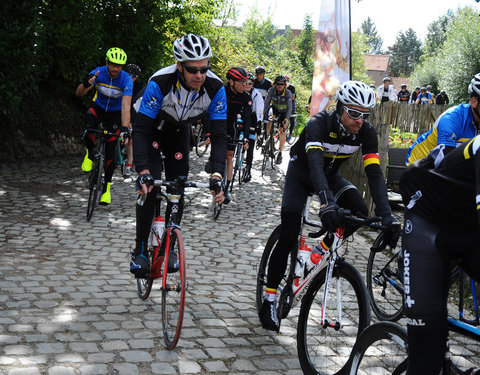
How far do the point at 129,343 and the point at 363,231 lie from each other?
614 centimetres

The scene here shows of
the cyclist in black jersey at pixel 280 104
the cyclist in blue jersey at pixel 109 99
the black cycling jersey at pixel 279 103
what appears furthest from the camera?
the black cycling jersey at pixel 279 103

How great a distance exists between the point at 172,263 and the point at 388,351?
79.5 inches

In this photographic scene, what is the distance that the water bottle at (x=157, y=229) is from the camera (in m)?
5.32

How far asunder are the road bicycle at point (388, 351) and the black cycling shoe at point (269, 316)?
57.0 inches

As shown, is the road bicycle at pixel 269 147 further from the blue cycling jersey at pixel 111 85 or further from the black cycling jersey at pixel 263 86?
the blue cycling jersey at pixel 111 85

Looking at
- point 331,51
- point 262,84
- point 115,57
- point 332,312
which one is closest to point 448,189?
point 332,312

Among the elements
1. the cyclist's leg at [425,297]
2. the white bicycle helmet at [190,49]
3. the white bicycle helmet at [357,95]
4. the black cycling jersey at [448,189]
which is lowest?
the cyclist's leg at [425,297]

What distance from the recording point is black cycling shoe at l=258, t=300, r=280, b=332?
16.4ft

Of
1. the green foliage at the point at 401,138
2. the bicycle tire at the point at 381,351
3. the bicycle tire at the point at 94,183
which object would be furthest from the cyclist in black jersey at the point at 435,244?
the green foliage at the point at 401,138

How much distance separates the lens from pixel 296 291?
4789mm

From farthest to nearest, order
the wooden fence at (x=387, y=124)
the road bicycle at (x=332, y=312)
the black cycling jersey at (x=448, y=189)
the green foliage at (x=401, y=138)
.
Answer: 1. the green foliage at (x=401, y=138)
2. the wooden fence at (x=387, y=124)
3. the road bicycle at (x=332, y=312)
4. the black cycling jersey at (x=448, y=189)

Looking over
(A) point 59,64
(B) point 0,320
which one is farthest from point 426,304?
(A) point 59,64

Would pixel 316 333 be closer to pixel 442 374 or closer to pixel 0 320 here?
pixel 442 374

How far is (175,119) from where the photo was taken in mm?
5324
